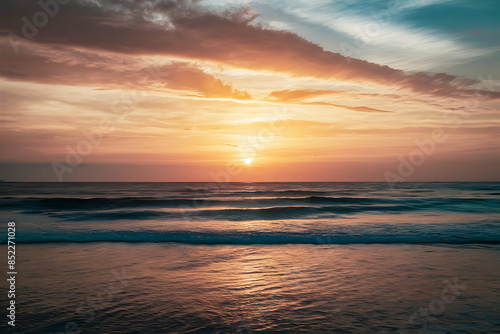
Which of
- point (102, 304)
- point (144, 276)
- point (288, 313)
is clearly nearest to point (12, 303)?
point (102, 304)

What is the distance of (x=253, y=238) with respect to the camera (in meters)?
15.4

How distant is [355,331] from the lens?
539 centimetres

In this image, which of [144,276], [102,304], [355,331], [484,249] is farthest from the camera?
[484,249]

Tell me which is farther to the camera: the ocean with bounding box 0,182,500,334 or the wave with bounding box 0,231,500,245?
the wave with bounding box 0,231,500,245

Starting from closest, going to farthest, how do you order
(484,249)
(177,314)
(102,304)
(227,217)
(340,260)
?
(177,314) < (102,304) < (340,260) < (484,249) < (227,217)

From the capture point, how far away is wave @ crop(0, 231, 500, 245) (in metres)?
14.6

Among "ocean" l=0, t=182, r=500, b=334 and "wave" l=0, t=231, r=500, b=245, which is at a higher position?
"ocean" l=0, t=182, r=500, b=334

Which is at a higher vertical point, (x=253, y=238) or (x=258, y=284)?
(x=258, y=284)

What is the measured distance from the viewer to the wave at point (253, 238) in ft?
47.9

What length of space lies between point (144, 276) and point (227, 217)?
15439 millimetres

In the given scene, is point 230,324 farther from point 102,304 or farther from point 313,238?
point 313,238

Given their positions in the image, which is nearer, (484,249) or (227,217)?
(484,249)

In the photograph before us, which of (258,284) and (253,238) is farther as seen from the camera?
(253,238)

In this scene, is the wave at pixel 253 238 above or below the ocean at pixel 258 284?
below
